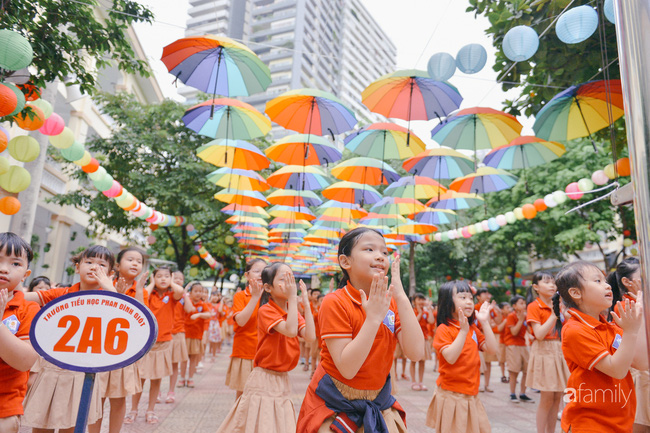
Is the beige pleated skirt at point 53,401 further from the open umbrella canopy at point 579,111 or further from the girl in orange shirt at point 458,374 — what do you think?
the open umbrella canopy at point 579,111

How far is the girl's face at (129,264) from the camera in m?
4.33

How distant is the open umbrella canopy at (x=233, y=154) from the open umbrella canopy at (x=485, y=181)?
13.7 feet

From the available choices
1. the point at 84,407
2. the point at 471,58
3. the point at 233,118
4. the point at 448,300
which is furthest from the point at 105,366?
the point at 233,118

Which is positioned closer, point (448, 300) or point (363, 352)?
point (363, 352)

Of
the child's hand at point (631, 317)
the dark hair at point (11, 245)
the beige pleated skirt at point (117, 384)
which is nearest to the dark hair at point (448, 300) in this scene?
the child's hand at point (631, 317)

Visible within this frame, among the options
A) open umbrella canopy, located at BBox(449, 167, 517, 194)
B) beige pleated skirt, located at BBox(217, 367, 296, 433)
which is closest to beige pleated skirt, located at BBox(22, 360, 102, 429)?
beige pleated skirt, located at BBox(217, 367, 296, 433)

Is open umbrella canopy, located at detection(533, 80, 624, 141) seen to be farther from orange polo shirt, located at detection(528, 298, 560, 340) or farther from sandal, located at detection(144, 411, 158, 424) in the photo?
sandal, located at detection(144, 411, 158, 424)

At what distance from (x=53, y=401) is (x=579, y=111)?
6.29 meters

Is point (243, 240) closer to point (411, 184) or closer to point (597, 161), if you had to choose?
point (411, 184)

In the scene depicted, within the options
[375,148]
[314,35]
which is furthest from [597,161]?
[314,35]

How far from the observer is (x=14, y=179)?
646 centimetres

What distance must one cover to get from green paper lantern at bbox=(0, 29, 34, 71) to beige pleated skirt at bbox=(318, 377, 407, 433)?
449 cm

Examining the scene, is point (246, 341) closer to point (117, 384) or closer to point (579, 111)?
point (117, 384)

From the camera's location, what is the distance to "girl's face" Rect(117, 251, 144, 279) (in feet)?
14.2
